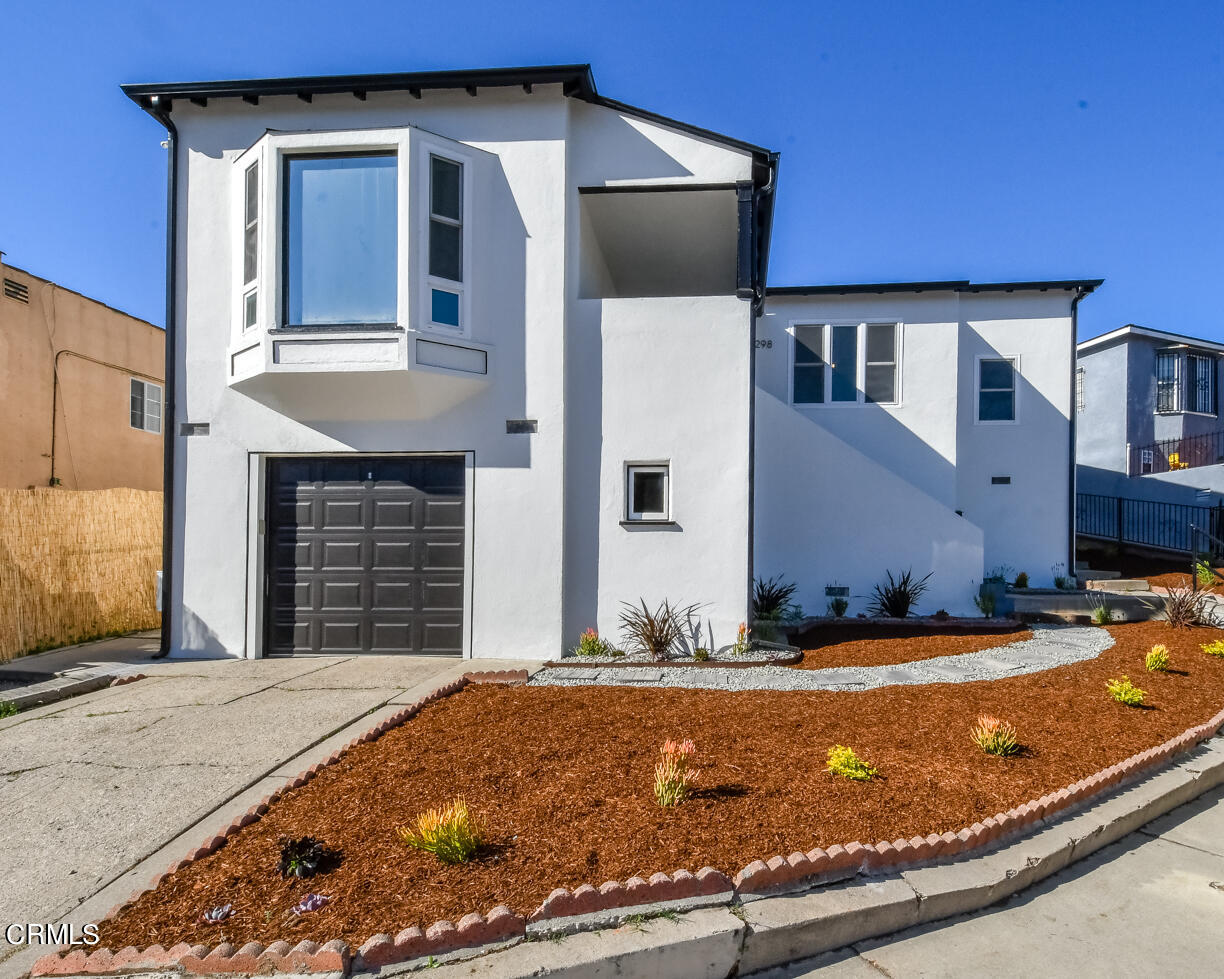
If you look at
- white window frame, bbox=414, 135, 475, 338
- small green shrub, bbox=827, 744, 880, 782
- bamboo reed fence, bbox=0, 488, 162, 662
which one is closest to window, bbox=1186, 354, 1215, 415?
white window frame, bbox=414, 135, 475, 338

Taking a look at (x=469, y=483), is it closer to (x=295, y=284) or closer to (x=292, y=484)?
(x=292, y=484)

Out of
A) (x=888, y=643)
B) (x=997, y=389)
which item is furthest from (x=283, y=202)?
(x=997, y=389)

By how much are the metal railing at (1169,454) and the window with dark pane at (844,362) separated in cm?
1187

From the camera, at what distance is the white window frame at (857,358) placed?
12.3 metres

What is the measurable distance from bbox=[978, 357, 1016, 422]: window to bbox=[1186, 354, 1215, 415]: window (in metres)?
11.0

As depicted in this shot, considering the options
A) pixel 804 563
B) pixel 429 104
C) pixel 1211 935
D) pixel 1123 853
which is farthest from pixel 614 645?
pixel 429 104

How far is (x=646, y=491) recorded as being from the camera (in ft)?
Result: 26.5

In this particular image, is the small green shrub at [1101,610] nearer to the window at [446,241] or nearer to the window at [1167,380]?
the window at [446,241]

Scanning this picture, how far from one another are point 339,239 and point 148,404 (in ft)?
35.0

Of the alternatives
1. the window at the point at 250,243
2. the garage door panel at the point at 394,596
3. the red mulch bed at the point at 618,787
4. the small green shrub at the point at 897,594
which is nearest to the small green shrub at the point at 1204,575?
the small green shrub at the point at 897,594

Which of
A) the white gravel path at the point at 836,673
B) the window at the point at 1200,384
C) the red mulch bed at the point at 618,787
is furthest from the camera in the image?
the window at the point at 1200,384

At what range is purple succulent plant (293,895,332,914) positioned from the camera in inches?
107

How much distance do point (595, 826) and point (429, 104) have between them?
26.7ft

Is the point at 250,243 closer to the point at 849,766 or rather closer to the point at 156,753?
the point at 156,753
